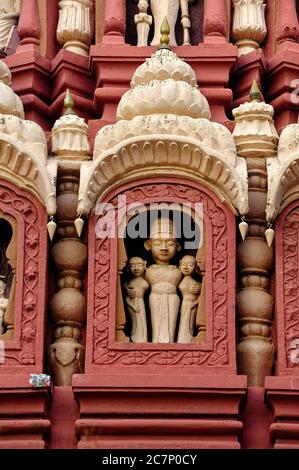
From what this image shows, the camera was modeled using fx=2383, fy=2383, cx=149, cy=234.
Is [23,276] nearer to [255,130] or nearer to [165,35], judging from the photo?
[255,130]

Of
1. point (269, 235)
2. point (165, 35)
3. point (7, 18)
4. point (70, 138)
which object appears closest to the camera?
point (269, 235)

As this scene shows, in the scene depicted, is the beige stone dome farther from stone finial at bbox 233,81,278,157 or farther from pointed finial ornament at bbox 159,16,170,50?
stone finial at bbox 233,81,278,157

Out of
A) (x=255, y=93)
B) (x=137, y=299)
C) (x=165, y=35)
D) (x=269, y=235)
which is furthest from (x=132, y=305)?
(x=165, y=35)

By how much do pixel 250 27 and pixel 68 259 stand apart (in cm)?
259

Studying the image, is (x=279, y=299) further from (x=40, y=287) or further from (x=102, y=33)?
(x=102, y=33)

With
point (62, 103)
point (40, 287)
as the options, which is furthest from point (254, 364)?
point (62, 103)

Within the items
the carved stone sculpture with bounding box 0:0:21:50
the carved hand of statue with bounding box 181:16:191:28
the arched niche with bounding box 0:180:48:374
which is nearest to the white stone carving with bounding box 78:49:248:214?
the arched niche with bounding box 0:180:48:374

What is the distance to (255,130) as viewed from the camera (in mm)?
16719

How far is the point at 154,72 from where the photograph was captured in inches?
656

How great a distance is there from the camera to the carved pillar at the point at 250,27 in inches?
700

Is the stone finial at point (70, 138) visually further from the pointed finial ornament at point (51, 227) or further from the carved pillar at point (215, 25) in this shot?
the carved pillar at point (215, 25)

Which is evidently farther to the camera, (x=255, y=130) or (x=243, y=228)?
(x=255, y=130)

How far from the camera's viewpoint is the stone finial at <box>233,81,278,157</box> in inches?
656
